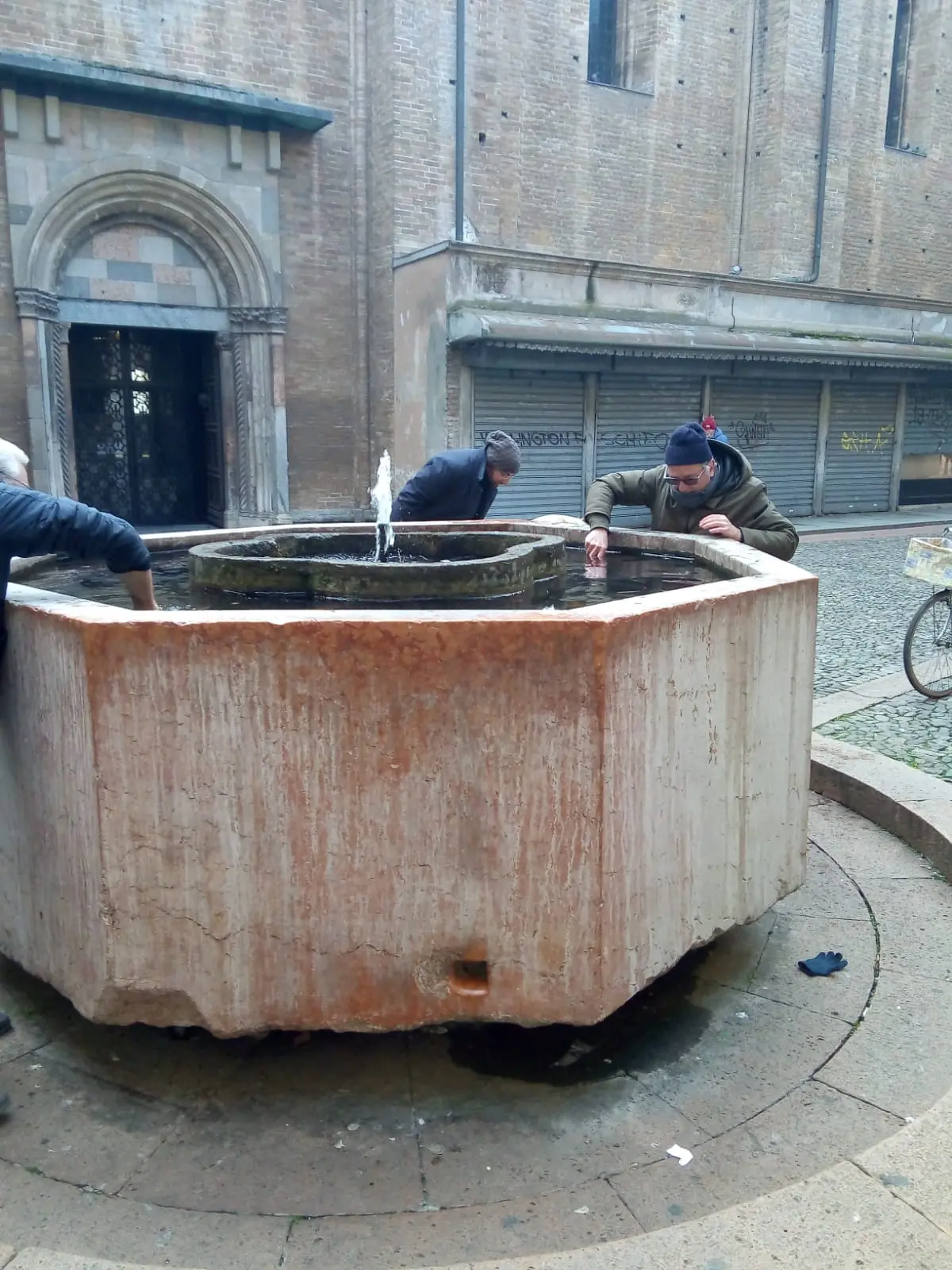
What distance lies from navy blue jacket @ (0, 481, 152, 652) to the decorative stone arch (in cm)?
1159

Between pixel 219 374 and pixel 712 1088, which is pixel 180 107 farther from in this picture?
pixel 712 1088

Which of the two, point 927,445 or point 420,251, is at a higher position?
point 420,251

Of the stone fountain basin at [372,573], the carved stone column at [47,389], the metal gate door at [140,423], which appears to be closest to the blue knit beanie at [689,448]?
the stone fountain basin at [372,573]

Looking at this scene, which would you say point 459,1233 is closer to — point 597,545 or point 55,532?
point 55,532

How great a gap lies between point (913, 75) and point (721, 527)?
2330cm

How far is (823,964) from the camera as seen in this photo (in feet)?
10.6

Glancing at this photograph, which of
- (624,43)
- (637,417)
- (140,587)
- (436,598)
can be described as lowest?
(436,598)

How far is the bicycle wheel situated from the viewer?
6504 mm

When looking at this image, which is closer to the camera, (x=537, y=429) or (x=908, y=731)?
(x=908, y=731)

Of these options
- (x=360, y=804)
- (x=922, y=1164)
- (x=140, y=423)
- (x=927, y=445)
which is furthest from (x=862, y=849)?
(x=927, y=445)

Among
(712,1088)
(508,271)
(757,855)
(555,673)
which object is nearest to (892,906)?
(757,855)

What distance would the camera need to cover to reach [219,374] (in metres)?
15.1

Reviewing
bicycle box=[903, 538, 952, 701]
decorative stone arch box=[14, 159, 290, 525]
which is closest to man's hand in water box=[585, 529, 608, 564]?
bicycle box=[903, 538, 952, 701]

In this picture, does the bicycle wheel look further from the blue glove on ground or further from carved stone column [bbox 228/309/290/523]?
carved stone column [bbox 228/309/290/523]
